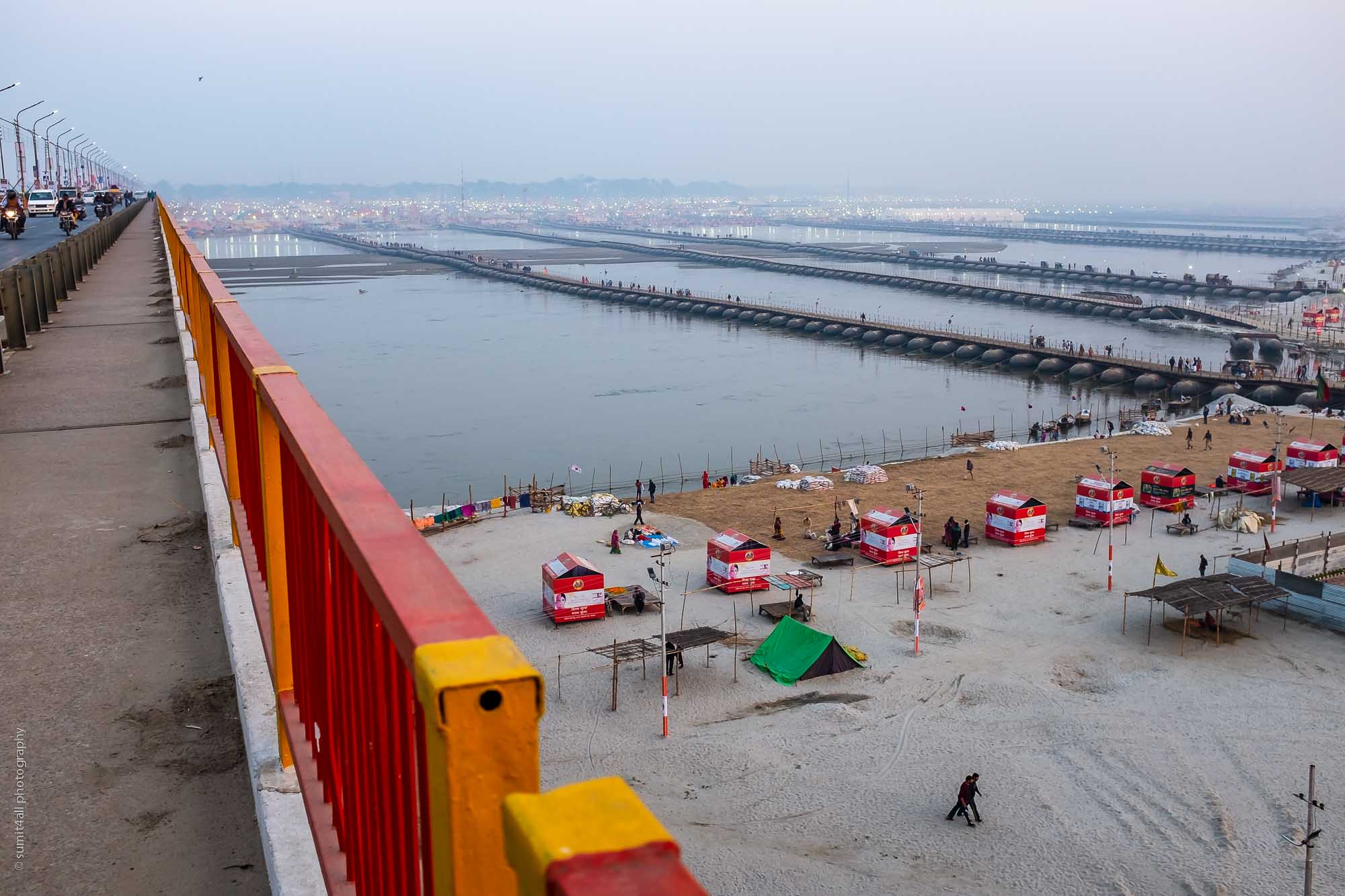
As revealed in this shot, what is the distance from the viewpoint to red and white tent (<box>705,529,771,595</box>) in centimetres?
2814

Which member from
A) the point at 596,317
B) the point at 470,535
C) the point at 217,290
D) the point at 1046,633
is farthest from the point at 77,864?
the point at 596,317

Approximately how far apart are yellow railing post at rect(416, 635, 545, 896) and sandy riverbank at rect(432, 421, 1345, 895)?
50.0 feet

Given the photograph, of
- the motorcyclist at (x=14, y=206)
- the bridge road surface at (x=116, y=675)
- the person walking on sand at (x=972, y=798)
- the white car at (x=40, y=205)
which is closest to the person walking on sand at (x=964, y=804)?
the person walking on sand at (x=972, y=798)

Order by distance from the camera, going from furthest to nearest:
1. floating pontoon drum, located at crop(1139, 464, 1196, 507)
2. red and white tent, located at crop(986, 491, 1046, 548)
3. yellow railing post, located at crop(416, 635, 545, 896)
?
floating pontoon drum, located at crop(1139, 464, 1196, 507), red and white tent, located at crop(986, 491, 1046, 548), yellow railing post, located at crop(416, 635, 545, 896)

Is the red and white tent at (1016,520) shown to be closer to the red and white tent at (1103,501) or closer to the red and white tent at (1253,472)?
the red and white tent at (1103,501)

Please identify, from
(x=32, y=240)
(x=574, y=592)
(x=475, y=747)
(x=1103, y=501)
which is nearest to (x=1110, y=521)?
(x=1103, y=501)

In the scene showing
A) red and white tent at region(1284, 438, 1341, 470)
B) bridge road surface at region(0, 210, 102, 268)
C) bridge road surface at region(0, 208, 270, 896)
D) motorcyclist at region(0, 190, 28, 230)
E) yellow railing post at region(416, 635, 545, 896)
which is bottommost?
red and white tent at region(1284, 438, 1341, 470)

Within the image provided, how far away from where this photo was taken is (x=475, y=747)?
4.65 ft

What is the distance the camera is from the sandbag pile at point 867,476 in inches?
1677

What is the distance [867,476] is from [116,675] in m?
39.0

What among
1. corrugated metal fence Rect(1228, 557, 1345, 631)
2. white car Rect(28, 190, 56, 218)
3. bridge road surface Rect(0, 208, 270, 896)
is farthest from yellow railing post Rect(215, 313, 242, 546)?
white car Rect(28, 190, 56, 218)

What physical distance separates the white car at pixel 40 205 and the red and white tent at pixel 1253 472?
2140 inches

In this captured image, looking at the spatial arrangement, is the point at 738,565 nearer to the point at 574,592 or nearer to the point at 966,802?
the point at 574,592

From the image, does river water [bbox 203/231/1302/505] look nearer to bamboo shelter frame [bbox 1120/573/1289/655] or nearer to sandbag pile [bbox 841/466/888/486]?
sandbag pile [bbox 841/466/888/486]
